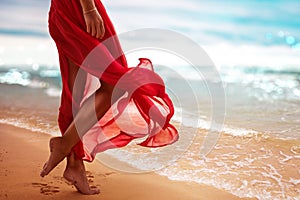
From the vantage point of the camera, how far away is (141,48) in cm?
156

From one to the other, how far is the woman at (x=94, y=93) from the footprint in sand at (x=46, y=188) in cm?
10

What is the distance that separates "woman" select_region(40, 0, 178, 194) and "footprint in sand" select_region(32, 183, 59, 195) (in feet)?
0.32

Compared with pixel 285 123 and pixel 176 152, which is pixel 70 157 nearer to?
pixel 176 152

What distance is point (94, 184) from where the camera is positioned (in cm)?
161

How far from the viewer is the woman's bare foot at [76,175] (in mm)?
1460

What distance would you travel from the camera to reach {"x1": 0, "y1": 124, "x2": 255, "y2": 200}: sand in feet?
4.88

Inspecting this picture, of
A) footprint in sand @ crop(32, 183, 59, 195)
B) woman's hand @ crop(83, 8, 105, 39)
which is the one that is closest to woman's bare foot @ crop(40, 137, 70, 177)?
footprint in sand @ crop(32, 183, 59, 195)

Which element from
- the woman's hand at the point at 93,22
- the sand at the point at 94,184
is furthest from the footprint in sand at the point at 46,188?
the woman's hand at the point at 93,22

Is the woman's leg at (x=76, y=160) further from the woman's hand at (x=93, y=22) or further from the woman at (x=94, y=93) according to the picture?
the woman's hand at (x=93, y=22)

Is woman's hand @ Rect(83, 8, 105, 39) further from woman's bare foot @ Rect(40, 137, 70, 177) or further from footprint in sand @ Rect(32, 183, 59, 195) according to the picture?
footprint in sand @ Rect(32, 183, 59, 195)

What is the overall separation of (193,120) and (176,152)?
723mm

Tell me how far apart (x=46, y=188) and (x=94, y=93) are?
42cm

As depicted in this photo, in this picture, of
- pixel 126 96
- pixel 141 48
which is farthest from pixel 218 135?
pixel 126 96

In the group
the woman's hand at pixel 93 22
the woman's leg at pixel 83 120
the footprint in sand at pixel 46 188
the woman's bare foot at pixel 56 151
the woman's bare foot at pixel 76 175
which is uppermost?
the woman's hand at pixel 93 22
